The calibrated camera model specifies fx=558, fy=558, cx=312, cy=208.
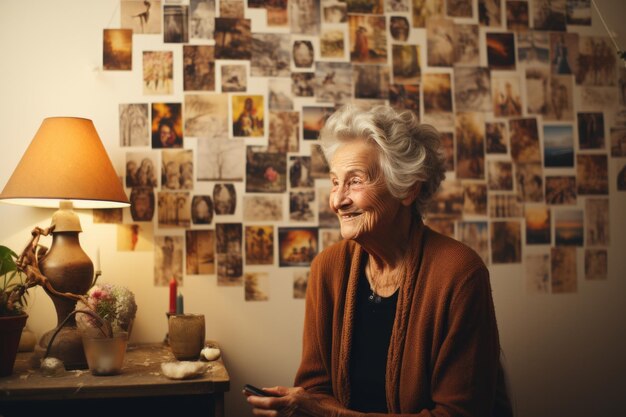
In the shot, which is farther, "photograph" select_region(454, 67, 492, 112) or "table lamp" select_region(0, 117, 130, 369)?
"photograph" select_region(454, 67, 492, 112)

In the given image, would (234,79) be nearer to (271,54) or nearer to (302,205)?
(271,54)

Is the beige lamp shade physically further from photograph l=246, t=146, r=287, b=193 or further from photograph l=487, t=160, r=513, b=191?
photograph l=487, t=160, r=513, b=191

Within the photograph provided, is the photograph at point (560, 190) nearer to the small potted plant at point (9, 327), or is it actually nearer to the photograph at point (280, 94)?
the photograph at point (280, 94)

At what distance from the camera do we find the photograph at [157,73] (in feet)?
7.45

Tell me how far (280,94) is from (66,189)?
3.13 feet

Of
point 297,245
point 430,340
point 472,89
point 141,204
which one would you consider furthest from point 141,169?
point 472,89

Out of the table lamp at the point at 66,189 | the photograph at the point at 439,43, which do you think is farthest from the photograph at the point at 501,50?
the table lamp at the point at 66,189

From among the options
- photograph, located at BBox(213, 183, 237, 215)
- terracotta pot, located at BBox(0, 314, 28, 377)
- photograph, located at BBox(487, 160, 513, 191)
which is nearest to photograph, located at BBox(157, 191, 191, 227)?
photograph, located at BBox(213, 183, 237, 215)

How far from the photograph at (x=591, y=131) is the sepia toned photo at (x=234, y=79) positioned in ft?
4.93

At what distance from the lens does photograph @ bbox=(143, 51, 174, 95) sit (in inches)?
89.4

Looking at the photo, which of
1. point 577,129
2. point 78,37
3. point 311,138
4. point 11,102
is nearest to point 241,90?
point 311,138

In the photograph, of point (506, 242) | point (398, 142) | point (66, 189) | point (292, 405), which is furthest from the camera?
point (506, 242)

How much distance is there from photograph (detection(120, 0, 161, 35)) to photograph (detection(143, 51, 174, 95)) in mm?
101

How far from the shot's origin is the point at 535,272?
8.05 feet
